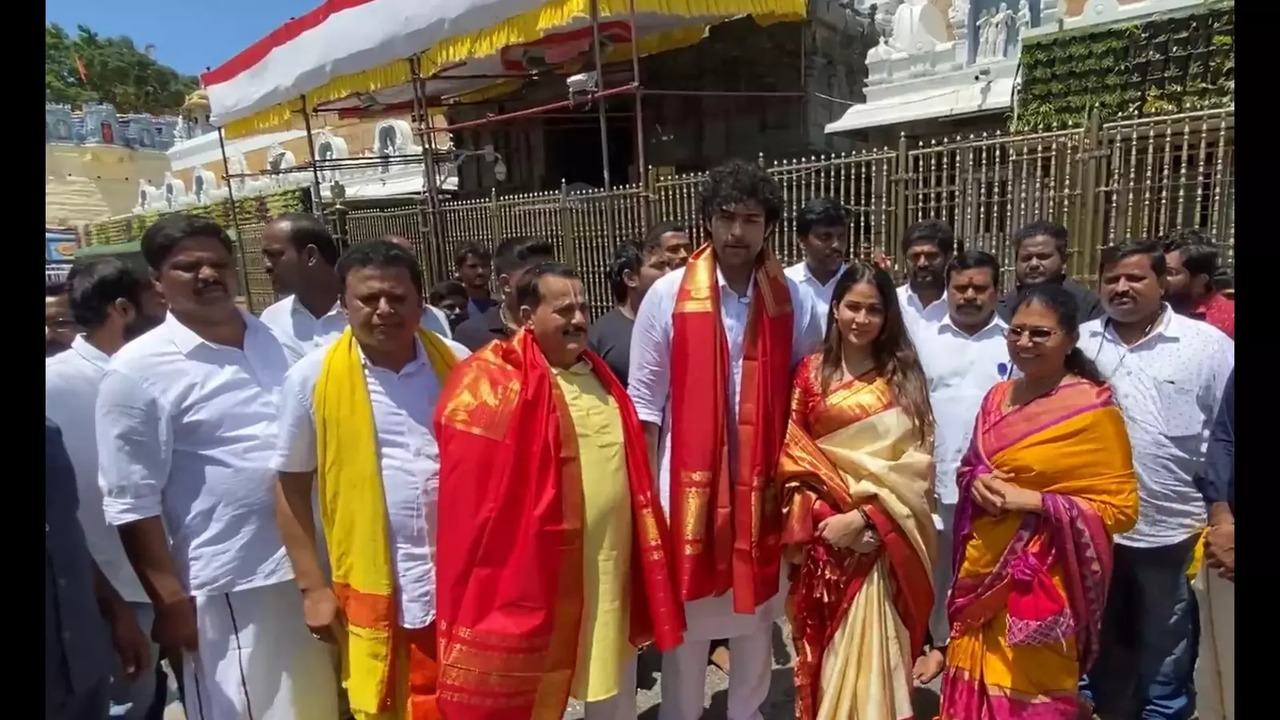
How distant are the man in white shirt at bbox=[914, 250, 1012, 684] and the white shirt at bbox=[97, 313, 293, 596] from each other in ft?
7.49

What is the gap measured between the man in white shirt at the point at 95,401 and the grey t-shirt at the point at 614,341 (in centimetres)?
163

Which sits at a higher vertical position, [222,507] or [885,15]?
[885,15]

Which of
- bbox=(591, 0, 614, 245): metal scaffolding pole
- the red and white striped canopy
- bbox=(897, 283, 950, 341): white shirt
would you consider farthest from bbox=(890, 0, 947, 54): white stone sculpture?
bbox=(897, 283, 950, 341): white shirt

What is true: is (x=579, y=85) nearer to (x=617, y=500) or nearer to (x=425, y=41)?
(x=425, y=41)

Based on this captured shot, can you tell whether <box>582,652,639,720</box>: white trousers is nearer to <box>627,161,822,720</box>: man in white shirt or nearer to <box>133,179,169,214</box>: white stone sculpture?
<box>627,161,822,720</box>: man in white shirt

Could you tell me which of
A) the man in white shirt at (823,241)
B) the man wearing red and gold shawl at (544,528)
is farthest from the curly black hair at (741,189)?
the man in white shirt at (823,241)

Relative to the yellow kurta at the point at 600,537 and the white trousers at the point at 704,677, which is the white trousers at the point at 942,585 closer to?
the white trousers at the point at 704,677

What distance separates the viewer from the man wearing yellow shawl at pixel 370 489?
6.70 ft

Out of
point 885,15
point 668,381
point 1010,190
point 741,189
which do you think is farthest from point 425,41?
point 885,15

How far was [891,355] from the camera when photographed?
2.44m

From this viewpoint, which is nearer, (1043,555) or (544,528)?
(544,528)

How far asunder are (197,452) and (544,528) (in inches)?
35.0
